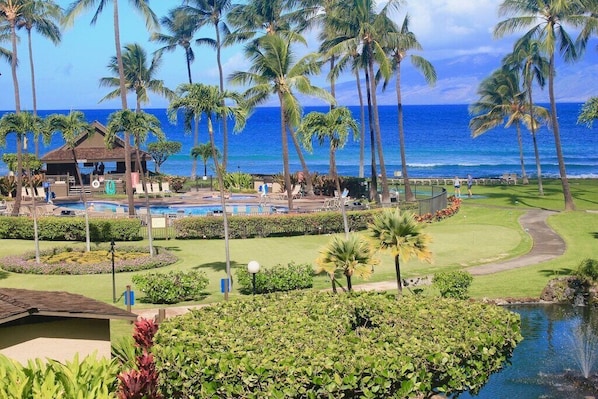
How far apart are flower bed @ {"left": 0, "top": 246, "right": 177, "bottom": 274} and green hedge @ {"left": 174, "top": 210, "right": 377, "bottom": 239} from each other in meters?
4.20

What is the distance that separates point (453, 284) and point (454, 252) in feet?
33.1

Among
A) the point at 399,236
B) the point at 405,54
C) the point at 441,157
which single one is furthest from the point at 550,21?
the point at 441,157

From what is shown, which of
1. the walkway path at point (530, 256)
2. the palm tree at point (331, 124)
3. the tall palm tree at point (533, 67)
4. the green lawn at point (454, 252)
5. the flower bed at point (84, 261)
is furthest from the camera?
the tall palm tree at point (533, 67)

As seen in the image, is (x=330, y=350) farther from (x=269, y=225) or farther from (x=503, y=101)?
(x=503, y=101)

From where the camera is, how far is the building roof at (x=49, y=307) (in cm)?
1625

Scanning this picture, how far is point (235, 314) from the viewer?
1875 centimetres

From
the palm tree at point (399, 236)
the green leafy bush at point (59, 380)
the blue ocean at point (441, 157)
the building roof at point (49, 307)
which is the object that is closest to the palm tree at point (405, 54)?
the palm tree at point (399, 236)

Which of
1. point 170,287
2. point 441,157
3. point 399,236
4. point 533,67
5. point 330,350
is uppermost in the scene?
point 533,67

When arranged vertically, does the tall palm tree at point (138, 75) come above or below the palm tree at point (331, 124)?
above

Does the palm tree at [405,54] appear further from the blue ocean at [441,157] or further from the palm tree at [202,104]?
the blue ocean at [441,157]

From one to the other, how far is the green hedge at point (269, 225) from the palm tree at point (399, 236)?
18.7 m

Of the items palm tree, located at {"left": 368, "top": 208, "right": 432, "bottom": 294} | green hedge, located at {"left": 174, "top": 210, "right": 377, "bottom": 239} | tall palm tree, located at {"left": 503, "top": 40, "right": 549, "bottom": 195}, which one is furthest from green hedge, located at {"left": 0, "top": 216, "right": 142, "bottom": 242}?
tall palm tree, located at {"left": 503, "top": 40, "right": 549, "bottom": 195}

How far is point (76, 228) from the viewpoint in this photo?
136ft

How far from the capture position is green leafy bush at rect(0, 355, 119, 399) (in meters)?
13.7
